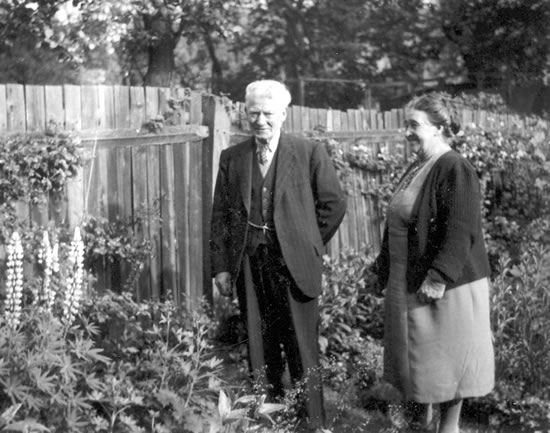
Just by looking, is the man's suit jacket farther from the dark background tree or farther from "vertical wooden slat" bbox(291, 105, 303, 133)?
the dark background tree

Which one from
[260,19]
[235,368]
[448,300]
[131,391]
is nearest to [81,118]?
[235,368]

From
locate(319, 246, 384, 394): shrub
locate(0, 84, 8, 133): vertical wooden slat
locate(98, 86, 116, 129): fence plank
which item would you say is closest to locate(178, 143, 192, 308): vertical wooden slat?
locate(98, 86, 116, 129): fence plank

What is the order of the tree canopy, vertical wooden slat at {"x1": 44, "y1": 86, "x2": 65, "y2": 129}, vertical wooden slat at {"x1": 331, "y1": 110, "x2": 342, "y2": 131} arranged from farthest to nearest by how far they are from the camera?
the tree canopy → vertical wooden slat at {"x1": 331, "y1": 110, "x2": 342, "y2": 131} → vertical wooden slat at {"x1": 44, "y1": 86, "x2": 65, "y2": 129}

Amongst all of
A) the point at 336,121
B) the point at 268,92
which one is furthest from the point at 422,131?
the point at 336,121

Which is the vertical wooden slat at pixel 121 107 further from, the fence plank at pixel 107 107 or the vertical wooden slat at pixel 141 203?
the vertical wooden slat at pixel 141 203

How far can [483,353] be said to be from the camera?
14.4ft

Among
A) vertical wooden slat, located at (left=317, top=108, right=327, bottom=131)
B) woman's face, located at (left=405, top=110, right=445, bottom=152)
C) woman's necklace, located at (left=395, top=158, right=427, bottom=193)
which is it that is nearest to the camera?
woman's face, located at (left=405, top=110, right=445, bottom=152)

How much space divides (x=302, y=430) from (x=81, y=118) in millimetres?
2602

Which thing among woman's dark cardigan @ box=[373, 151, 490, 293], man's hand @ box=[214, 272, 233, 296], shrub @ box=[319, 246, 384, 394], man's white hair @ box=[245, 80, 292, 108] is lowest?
shrub @ box=[319, 246, 384, 394]

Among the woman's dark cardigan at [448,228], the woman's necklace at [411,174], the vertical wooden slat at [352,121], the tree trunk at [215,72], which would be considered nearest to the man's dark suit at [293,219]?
the woman's necklace at [411,174]

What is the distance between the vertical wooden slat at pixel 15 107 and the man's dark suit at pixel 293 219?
1.60 metres

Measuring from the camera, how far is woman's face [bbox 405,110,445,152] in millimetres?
4277

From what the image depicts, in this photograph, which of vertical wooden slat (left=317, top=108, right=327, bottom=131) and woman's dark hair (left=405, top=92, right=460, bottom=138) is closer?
woman's dark hair (left=405, top=92, right=460, bottom=138)

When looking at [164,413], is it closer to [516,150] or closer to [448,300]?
[448,300]
